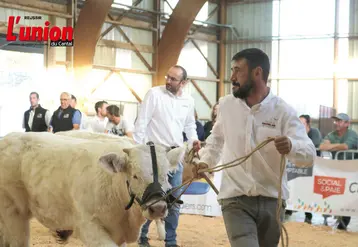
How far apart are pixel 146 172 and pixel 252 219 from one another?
2.67ft

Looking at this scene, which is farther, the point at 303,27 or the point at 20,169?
the point at 303,27

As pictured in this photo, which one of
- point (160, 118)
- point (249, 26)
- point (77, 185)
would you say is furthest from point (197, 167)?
point (249, 26)

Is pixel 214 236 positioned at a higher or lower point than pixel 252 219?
lower

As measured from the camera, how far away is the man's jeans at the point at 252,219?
4.05 meters

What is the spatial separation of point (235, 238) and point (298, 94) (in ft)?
72.2

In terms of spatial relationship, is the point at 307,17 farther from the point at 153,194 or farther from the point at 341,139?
the point at 153,194

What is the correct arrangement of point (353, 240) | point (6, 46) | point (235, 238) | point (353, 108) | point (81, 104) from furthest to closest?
1. point (353, 108)
2. point (81, 104)
3. point (6, 46)
4. point (353, 240)
5. point (235, 238)

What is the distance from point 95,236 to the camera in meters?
4.64

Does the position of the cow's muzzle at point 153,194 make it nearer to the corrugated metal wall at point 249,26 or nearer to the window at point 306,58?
the window at point 306,58

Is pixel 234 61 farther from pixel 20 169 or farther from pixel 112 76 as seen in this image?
pixel 112 76

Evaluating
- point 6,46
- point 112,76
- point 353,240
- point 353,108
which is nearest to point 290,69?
point 353,108

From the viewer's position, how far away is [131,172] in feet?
14.7

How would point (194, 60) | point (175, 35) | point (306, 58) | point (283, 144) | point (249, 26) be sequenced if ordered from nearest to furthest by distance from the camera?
point (283, 144) → point (175, 35) → point (306, 58) → point (194, 60) → point (249, 26)

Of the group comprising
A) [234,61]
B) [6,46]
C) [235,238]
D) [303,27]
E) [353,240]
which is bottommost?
[353,240]
